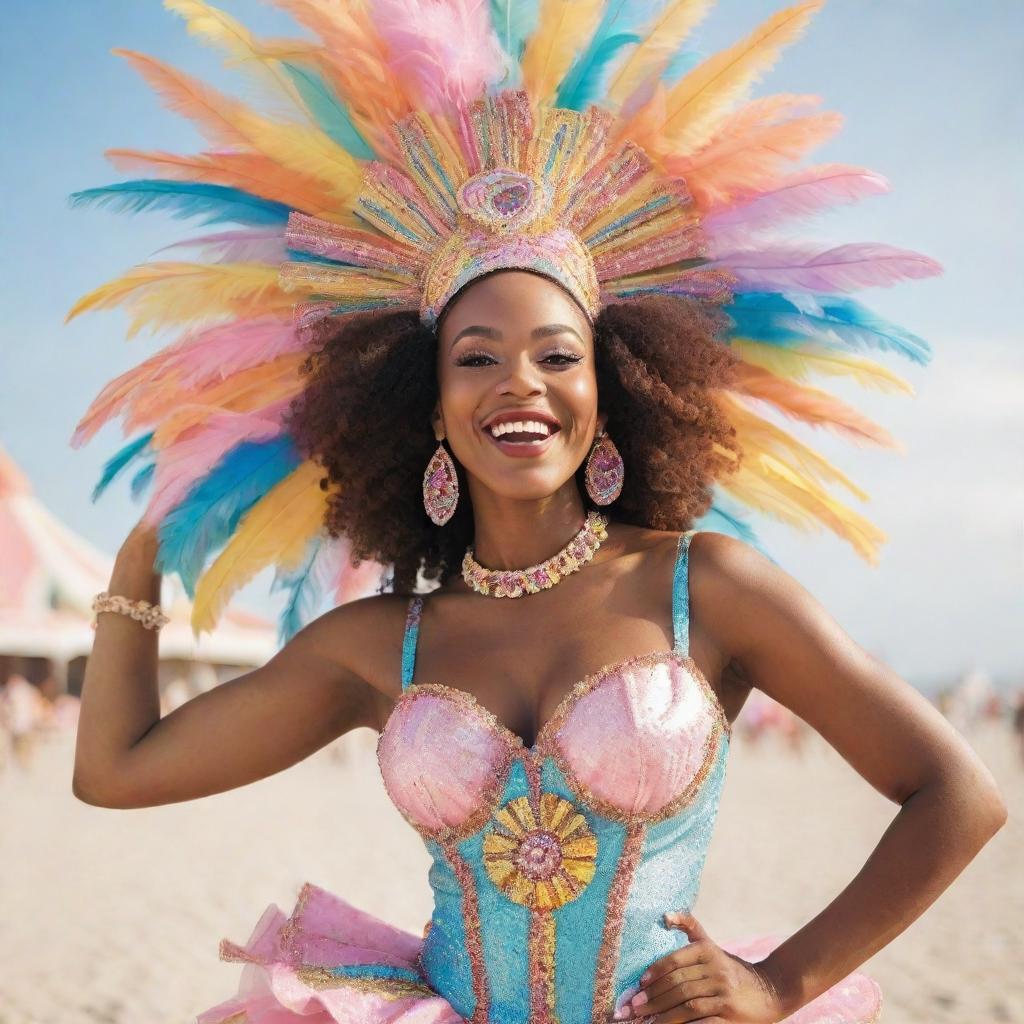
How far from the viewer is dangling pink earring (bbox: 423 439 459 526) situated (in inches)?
124

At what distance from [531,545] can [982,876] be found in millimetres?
11433

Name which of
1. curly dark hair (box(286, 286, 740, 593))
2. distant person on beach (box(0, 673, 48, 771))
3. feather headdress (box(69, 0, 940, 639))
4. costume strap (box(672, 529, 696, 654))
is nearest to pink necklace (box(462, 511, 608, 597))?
curly dark hair (box(286, 286, 740, 593))

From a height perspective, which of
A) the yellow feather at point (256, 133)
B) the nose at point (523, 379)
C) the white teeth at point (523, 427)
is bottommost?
the white teeth at point (523, 427)

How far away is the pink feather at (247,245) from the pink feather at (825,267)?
1.09m

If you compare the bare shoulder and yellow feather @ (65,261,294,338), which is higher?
yellow feather @ (65,261,294,338)

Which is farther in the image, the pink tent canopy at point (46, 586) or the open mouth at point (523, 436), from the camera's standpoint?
the pink tent canopy at point (46, 586)

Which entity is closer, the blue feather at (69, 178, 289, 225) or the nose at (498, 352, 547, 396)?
the nose at (498, 352, 547, 396)

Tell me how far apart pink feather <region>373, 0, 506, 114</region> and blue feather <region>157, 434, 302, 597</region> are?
937 millimetres

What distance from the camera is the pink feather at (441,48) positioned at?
2.99 meters

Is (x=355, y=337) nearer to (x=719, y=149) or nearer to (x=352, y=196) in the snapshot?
(x=352, y=196)

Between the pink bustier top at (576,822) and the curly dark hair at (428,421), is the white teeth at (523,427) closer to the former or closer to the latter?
the curly dark hair at (428,421)

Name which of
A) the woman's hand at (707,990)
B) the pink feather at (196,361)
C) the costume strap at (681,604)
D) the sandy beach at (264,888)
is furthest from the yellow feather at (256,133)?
the sandy beach at (264,888)

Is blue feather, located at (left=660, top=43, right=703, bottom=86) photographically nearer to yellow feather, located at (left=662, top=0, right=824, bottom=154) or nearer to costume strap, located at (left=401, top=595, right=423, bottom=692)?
yellow feather, located at (left=662, top=0, right=824, bottom=154)

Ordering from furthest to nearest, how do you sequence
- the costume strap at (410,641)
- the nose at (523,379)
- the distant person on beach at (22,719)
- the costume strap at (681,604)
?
the distant person on beach at (22,719) < the costume strap at (410,641) < the nose at (523,379) < the costume strap at (681,604)
